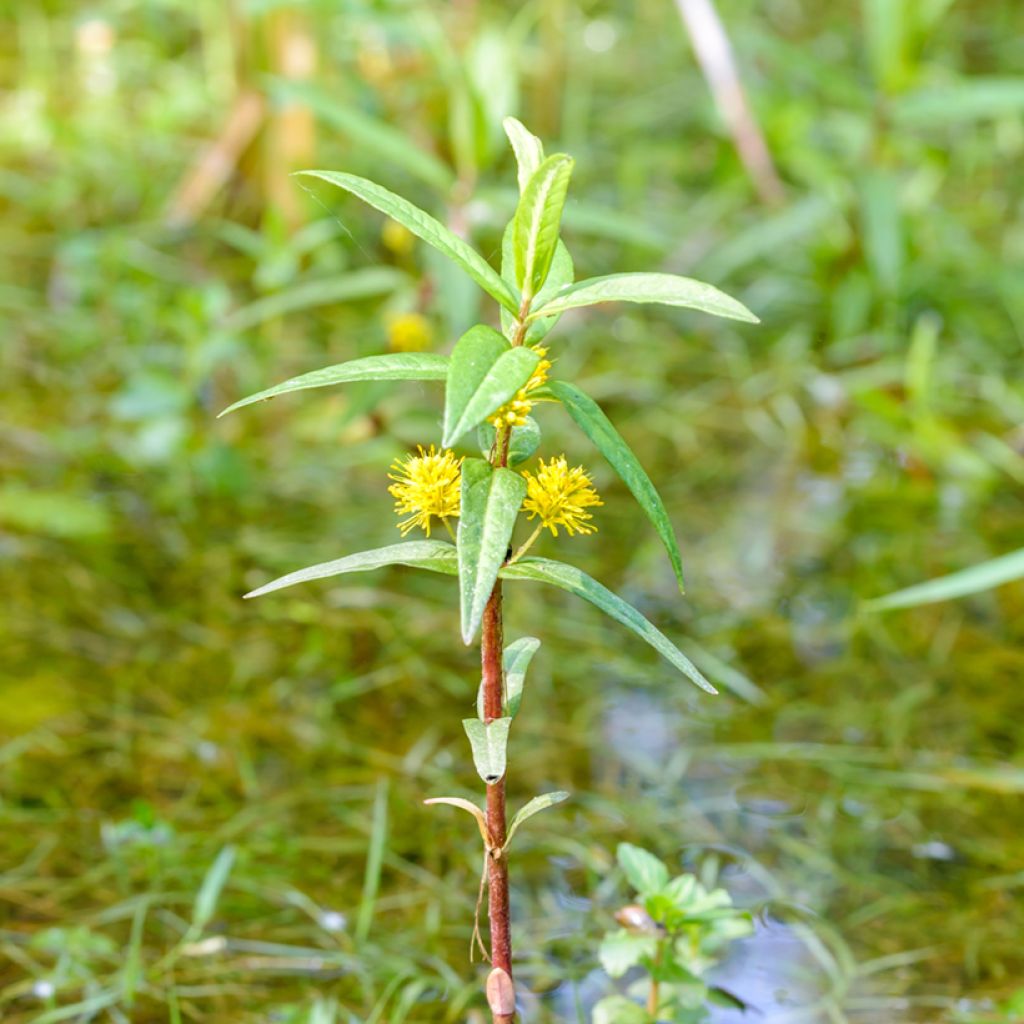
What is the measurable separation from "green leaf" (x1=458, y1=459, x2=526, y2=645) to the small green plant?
47 cm

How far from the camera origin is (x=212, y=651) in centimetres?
185

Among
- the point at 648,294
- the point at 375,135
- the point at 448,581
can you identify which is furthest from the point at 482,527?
the point at 375,135

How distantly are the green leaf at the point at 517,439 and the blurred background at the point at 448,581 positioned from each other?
0.35 m

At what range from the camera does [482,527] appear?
0.86 meters

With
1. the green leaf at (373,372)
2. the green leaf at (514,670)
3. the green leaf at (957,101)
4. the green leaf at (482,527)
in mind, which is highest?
the green leaf at (373,372)

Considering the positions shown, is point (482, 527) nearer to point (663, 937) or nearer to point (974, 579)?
point (663, 937)

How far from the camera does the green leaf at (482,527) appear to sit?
0.82 metres

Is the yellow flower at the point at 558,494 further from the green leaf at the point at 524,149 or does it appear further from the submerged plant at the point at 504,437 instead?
the green leaf at the point at 524,149

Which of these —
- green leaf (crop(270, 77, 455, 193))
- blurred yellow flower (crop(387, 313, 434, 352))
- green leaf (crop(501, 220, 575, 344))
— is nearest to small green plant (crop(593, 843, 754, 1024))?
green leaf (crop(501, 220, 575, 344))

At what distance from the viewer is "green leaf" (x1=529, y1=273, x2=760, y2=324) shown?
0.86 m

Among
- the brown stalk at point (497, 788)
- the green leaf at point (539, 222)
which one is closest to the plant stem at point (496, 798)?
the brown stalk at point (497, 788)

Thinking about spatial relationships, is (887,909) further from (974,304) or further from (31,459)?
(974,304)

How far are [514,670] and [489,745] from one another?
0.11 m

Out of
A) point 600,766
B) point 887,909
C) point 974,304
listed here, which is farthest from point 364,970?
point 974,304
